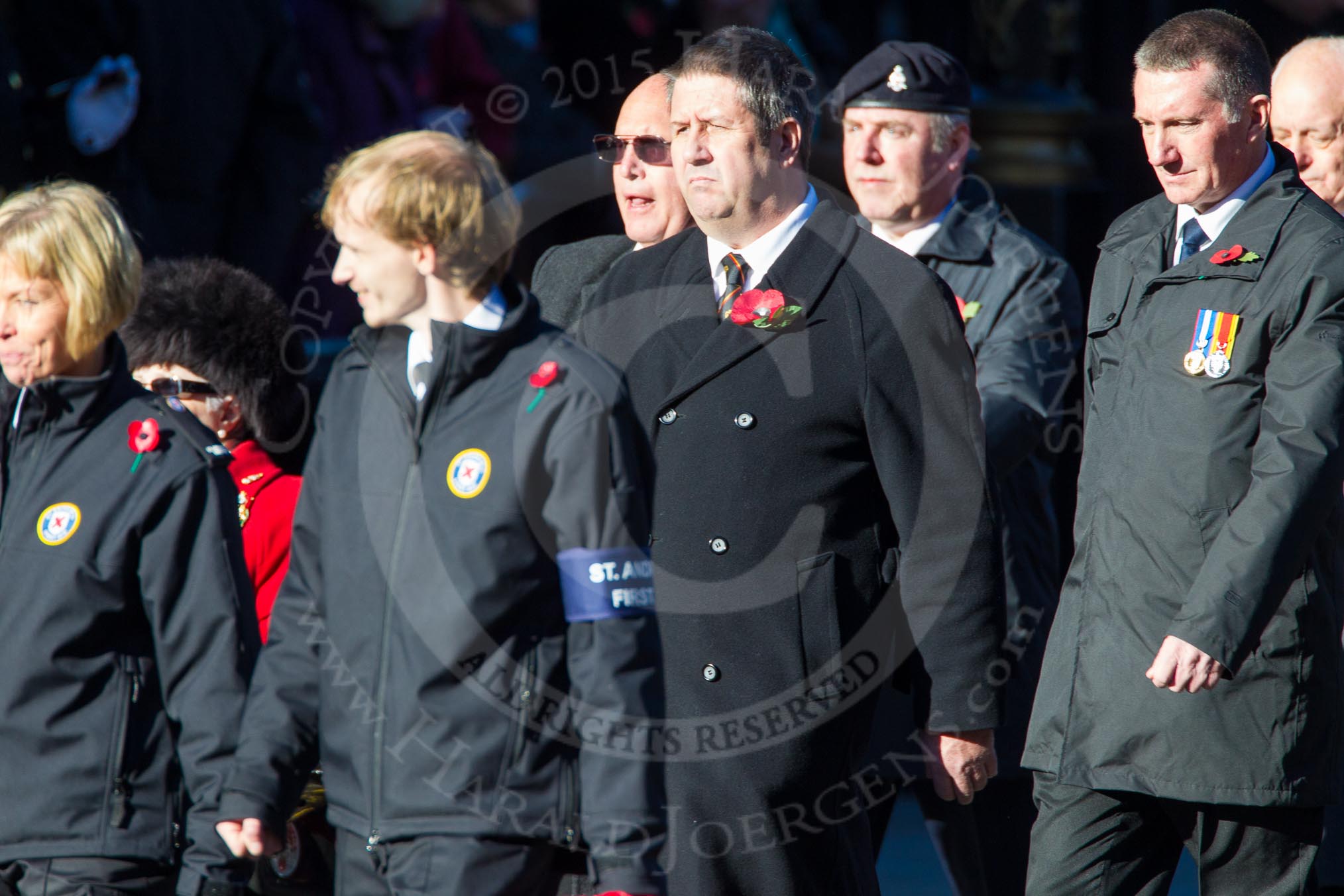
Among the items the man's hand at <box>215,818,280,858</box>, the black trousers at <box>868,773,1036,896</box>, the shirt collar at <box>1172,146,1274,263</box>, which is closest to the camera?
the man's hand at <box>215,818,280,858</box>

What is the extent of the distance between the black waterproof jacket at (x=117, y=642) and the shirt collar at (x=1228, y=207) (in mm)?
2021

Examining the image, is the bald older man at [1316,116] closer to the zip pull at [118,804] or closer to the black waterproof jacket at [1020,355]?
the black waterproof jacket at [1020,355]

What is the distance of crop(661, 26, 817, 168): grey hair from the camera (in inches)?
141

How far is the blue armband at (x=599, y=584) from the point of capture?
2.81 meters

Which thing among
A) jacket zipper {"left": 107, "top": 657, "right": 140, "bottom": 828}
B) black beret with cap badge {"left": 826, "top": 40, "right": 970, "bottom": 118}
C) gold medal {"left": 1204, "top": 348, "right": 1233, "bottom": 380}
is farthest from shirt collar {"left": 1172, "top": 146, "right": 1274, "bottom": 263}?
jacket zipper {"left": 107, "top": 657, "right": 140, "bottom": 828}

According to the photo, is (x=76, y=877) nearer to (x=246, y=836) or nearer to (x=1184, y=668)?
(x=246, y=836)

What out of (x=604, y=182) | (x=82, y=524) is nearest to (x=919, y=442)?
(x=82, y=524)

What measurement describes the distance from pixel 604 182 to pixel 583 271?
2.29 meters

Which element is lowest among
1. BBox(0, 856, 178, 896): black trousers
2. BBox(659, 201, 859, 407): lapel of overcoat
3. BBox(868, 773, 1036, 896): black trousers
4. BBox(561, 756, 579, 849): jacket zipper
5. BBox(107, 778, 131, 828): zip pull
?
BBox(868, 773, 1036, 896): black trousers

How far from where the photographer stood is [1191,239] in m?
3.81

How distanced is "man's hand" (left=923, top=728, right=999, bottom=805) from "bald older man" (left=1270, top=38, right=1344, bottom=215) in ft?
6.21

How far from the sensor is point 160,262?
472cm

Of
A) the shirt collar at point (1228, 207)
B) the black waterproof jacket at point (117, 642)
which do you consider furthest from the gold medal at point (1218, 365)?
the black waterproof jacket at point (117, 642)

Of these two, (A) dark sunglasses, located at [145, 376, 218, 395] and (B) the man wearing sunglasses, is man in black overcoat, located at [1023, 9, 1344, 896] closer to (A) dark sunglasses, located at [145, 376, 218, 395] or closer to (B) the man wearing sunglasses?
(B) the man wearing sunglasses
